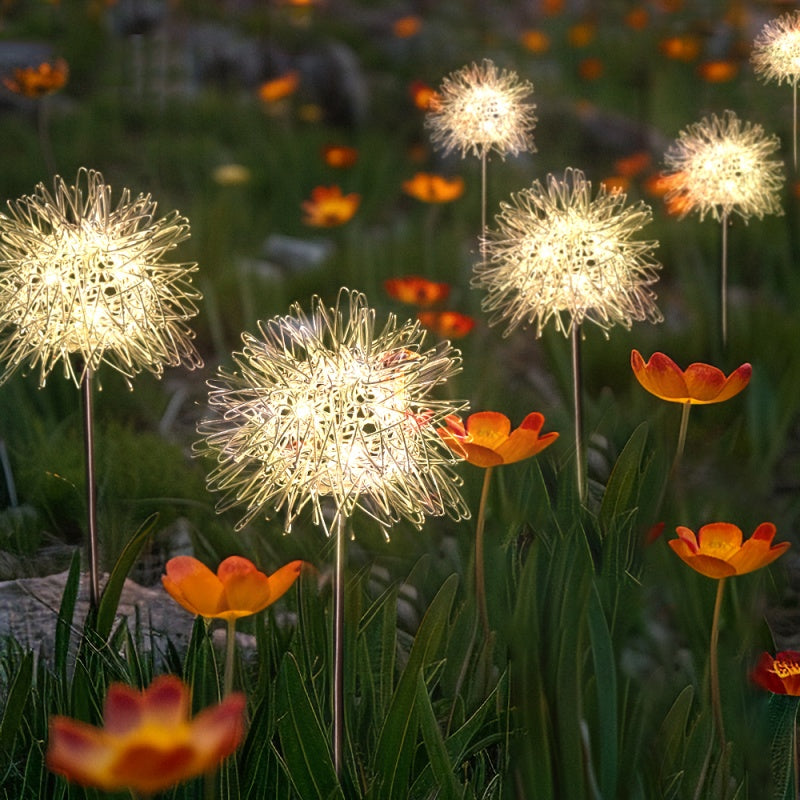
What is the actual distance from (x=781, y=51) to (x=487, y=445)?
81 centimetres

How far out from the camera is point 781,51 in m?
1.53

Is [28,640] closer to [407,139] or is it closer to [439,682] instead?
[439,682]

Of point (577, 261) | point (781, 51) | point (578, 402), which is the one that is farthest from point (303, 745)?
point (781, 51)

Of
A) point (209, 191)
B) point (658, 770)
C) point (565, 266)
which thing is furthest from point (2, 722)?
point (209, 191)

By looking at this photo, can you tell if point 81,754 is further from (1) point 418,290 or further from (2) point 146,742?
(1) point 418,290

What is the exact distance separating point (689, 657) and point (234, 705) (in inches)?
22.8

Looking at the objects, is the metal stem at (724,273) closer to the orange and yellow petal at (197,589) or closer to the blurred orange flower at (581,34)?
the orange and yellow petal at (197,589)

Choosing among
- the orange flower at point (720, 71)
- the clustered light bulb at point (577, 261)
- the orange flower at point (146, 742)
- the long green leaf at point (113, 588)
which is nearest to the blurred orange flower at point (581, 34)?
the orange flower at point (720, 71)

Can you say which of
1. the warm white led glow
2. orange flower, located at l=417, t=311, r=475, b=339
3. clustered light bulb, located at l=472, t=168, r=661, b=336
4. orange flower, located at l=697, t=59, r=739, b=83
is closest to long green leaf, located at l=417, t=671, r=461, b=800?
clustered light bulb, located at l=472, t=168, r=661, b=336

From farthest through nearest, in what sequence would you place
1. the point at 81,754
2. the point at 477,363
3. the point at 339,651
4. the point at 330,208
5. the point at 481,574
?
the point at 330,208, the point at 477,363, the point at 481,574, the point at 339,651, the point at 81,754

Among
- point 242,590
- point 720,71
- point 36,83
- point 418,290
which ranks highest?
point 720,71

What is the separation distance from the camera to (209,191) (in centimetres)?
270

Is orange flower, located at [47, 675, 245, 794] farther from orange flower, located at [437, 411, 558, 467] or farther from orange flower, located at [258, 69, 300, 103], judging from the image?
orange flower, located at [258, 69, 300, 103]

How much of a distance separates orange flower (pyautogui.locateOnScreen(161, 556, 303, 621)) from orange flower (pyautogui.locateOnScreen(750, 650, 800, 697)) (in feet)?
1.25
